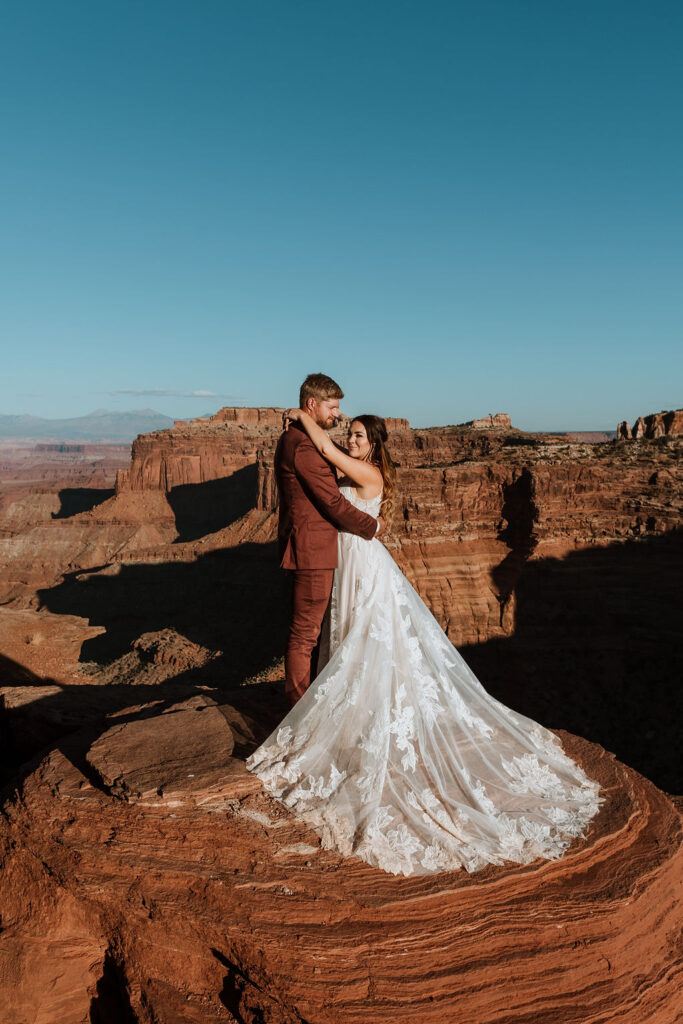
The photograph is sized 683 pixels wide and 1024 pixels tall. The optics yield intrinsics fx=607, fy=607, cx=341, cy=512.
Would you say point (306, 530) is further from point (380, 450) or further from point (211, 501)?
point (211, 501)

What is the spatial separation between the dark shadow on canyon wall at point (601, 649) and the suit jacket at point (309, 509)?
17.4 meters

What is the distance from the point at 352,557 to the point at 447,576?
19.6m

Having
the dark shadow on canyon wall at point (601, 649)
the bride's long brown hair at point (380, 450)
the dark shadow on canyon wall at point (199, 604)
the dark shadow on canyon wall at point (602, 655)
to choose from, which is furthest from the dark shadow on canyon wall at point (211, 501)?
the bride's long brown hair at point (380, 450)

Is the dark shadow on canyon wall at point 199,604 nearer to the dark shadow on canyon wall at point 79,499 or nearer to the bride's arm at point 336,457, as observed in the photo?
the bride's arm at point 336,457

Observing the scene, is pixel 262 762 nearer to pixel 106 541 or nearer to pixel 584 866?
pixel 584 866

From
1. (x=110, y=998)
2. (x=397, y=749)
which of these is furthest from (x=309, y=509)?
(x=110, y=998)

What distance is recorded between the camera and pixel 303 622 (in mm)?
4422

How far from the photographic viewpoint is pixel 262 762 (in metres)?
3.93

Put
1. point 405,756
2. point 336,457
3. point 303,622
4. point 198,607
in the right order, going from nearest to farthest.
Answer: point 405,756 < point 336,457 < point 303,622 < point 198,607

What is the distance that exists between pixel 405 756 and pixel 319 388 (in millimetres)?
2575

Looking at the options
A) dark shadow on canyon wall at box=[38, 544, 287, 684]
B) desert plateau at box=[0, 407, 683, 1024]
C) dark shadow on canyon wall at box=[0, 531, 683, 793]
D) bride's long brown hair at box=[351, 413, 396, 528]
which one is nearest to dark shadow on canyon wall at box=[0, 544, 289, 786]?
dark shadow on canyon wall at box=[38, 544, 287, 684]

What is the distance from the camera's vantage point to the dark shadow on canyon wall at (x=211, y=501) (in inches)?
2475

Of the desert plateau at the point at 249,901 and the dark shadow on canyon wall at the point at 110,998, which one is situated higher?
the desert plateau at the point at 249,901

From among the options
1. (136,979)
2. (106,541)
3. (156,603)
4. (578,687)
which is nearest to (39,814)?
(136,979)
